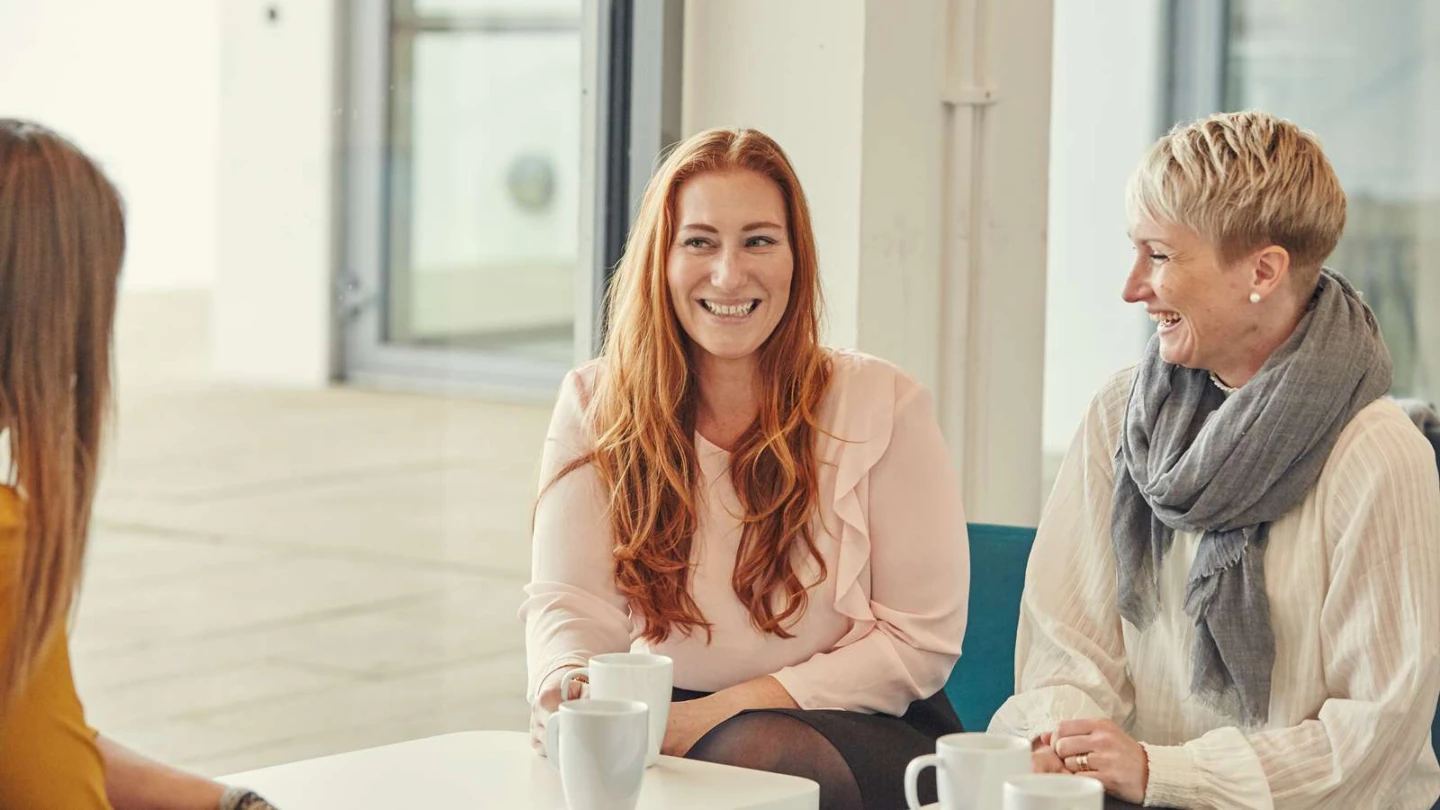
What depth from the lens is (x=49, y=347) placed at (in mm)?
1531

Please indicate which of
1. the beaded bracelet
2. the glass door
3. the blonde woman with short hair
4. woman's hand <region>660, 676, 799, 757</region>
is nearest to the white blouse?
the blonde woman with short hair

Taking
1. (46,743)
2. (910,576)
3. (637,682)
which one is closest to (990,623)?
(910,576)

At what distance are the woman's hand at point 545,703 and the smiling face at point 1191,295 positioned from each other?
0.84 metres

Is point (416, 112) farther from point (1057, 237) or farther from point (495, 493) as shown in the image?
point (1057, 237)

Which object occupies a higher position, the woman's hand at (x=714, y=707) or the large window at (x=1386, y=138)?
the large window at (x=1386, y=138)

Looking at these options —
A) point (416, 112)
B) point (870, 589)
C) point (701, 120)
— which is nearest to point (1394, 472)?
point (870, 589)

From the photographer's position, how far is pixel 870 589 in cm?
259

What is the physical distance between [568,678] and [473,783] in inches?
9.5

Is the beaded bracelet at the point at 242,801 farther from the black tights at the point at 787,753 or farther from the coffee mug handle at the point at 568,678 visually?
the black tights at the point at 787,753

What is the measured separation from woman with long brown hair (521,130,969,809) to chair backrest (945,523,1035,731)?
0.20 metres

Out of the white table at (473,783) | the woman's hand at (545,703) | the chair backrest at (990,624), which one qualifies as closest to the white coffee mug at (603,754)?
the white table at (473,783)

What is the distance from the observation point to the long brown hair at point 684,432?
8.25 feet

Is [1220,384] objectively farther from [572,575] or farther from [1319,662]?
[572,575]

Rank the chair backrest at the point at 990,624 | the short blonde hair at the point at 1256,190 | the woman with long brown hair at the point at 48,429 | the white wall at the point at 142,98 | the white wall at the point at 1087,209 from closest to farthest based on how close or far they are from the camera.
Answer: the woman with long brown hair at the point at 48,429
the short blonde hair at the point at 1256,190
the chair backrest at the point at 990,624
the white wall at the point at 142,98
the white wall at the point at 1087,209
